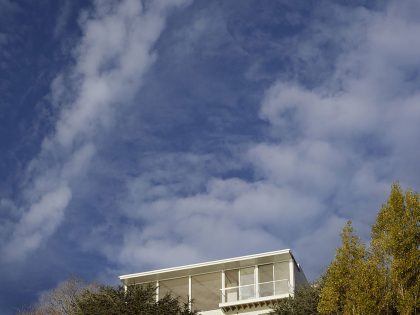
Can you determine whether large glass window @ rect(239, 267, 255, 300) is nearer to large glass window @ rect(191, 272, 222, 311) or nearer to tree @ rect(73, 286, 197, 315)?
large glass window @ rect(191, 272, 222, 311)

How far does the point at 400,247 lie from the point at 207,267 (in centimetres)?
2244

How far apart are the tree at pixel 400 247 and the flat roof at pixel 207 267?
17003mm

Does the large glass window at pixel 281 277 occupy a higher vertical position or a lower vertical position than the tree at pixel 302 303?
higher

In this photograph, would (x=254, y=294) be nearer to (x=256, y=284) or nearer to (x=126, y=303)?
(x=256, y=284)

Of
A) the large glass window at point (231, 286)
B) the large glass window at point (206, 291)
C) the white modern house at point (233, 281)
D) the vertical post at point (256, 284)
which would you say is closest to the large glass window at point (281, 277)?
the white modern house at point (233, 281)

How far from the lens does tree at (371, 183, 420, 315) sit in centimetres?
3400

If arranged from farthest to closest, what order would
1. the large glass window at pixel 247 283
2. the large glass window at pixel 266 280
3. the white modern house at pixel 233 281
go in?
the large glass window at pixel 247 283
the large glass window at pixel 266 280
the white modern house at pixel 233 281

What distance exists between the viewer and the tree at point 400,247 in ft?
112

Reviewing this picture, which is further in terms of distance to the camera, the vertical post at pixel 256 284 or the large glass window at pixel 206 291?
the large glass window at pixel 206 291

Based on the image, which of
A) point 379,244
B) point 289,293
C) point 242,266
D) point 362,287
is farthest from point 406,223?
point 242,266

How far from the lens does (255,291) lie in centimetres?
5269

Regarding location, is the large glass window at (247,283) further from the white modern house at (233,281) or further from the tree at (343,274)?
the tree at (343,274)

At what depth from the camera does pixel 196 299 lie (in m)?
56.4

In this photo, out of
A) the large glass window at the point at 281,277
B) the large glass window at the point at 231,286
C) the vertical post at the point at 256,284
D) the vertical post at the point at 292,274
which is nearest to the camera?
the vertical post at the point at 292,274
